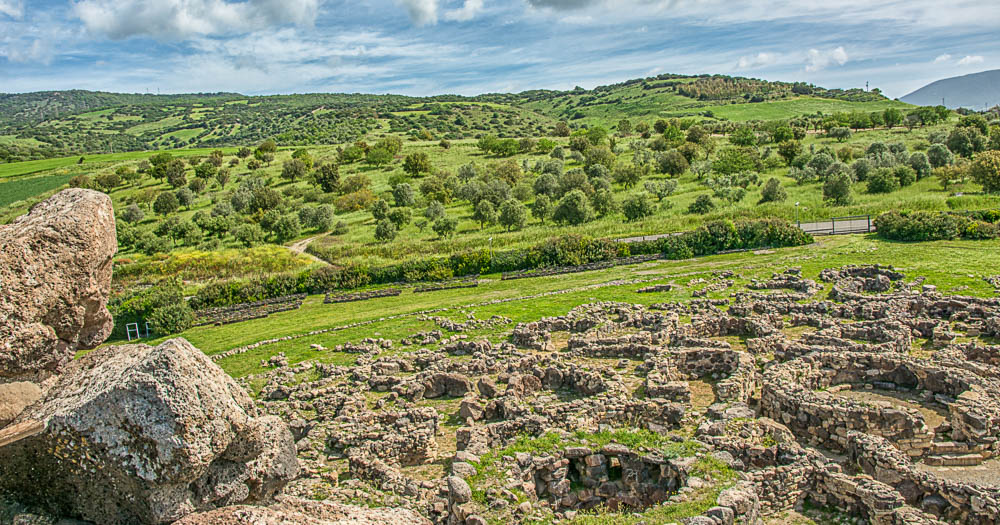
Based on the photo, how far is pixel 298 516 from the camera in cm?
852

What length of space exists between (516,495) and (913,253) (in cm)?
3614

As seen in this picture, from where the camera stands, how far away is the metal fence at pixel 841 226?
4847 centimetres

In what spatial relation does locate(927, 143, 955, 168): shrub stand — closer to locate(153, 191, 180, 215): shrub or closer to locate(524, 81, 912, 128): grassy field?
locate(524, 81, 912, 128): grassy field

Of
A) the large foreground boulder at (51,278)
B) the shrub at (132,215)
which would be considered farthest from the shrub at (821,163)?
the shrub at (132,215)

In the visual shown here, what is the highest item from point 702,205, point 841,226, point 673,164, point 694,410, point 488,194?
point 673,164

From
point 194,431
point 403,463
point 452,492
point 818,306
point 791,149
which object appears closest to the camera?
point 194,431

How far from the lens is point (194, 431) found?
761cm

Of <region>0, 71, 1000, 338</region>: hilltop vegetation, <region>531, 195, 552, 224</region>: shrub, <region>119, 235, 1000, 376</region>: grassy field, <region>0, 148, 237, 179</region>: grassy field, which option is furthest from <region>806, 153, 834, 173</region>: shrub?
<region>0, 148, 237, 179</region>: grassy field

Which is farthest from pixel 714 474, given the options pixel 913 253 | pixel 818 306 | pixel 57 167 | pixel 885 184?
pixel 57 167

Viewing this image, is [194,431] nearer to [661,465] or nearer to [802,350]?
[661,465]

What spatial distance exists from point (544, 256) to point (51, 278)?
36.9m

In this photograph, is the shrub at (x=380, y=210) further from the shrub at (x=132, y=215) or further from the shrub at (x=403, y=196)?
the shrub at (x=132, y=215)

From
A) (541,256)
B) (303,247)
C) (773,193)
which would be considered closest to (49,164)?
(303,247)

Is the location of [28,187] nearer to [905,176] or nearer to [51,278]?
[51,278]
